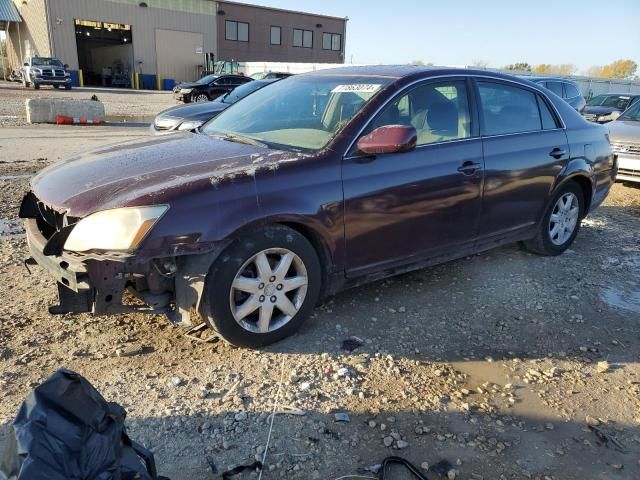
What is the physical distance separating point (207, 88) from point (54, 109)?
34.6 ft

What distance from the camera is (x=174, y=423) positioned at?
2.60 metres

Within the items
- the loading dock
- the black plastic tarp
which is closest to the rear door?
the black plastic tarp

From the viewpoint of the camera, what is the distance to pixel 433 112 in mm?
3934

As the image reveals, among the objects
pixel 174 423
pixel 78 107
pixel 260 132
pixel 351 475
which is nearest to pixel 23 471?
pixel 174 423

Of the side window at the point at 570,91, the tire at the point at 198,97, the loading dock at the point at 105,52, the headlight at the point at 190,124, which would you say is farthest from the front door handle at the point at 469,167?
the loading dock at the point at 105,52

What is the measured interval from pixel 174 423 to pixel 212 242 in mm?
948

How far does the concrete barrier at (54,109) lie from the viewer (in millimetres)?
14602

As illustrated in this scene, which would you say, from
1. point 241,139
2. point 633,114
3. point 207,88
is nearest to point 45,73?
point 207,88

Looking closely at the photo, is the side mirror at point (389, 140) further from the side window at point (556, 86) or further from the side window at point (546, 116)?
the side window at point (556, 86)

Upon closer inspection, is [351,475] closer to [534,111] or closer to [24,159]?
[534,111]

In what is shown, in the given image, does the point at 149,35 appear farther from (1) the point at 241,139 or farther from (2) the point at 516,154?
(2) the point at 516,154

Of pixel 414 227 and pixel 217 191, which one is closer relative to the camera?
pixel 217 191

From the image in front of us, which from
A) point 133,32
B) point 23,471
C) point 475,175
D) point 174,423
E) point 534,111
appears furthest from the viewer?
point 133,32

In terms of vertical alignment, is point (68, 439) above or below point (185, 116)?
below
